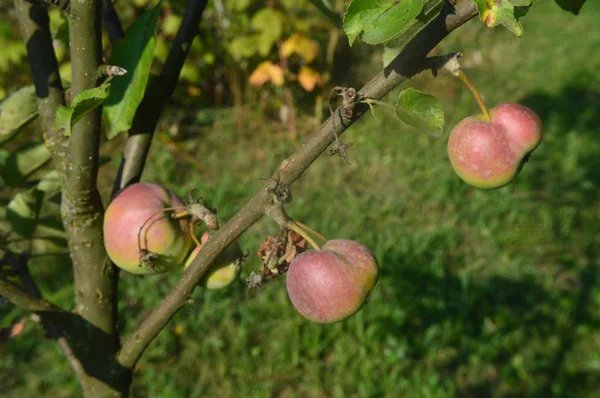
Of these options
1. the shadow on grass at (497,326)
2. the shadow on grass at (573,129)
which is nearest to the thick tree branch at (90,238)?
the shadow on grass at (497,326)

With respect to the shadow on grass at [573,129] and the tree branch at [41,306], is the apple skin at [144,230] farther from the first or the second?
the shadow on grass at [573,129]

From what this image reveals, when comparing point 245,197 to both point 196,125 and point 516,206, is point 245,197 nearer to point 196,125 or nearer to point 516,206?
point 196,125

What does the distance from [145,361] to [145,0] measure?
2.08 meters

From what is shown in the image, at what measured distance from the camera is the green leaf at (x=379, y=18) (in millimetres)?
654

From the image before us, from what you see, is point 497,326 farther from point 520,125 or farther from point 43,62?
point 43,62

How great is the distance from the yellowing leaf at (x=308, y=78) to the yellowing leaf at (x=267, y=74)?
15cm

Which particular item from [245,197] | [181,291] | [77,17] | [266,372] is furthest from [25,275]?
[245,197]

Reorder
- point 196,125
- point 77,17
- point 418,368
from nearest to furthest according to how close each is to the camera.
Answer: point 77,17 < point 418,368 < point 196,125

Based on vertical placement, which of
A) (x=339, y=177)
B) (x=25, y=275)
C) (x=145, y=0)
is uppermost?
(x=25, y=275)

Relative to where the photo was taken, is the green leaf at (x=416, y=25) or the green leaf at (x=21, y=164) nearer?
the green leaf at (x=416, y=25)

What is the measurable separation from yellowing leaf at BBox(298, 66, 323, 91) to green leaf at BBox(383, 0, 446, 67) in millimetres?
3206

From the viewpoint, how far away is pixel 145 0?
3.66 metres

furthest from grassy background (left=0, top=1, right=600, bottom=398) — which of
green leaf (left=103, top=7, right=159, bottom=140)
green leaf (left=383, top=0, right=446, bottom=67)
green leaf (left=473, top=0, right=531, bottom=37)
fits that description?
green leaf (left=473, top=0, right=531, bottom=37)

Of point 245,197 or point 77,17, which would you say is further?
point 245,197
